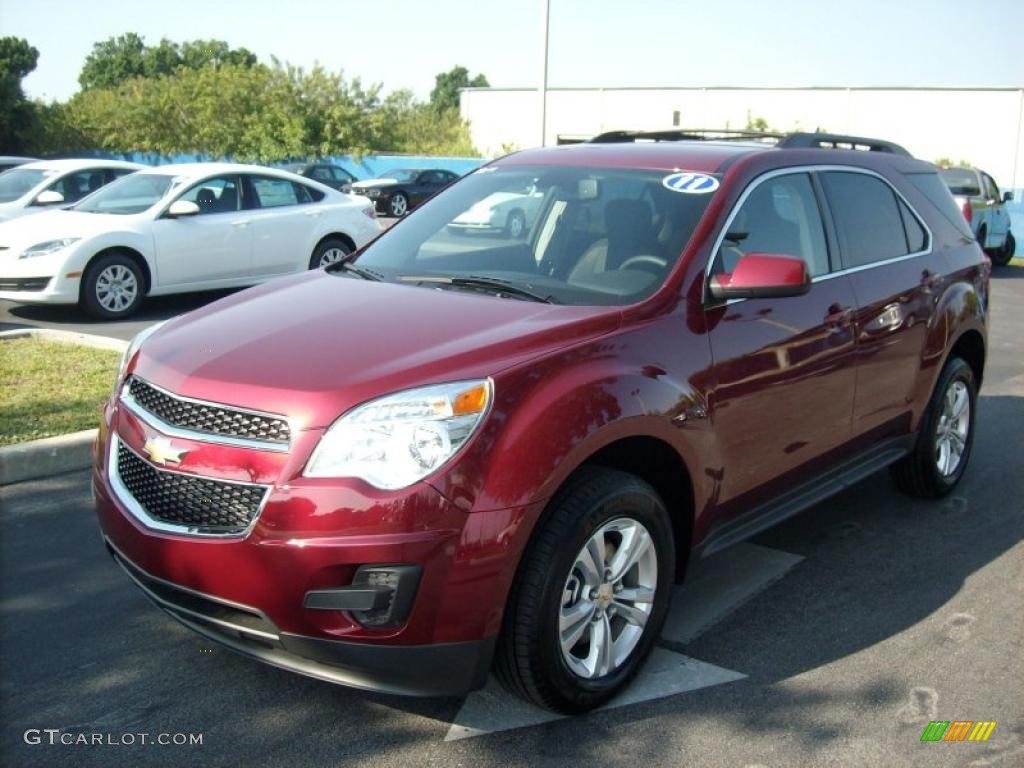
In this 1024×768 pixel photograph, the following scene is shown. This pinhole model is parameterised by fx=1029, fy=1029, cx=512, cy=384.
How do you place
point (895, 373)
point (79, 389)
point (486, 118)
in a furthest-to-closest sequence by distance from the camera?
point (486, 118) < point (79, 389) < point (895, 373)

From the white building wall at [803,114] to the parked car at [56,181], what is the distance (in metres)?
33.6

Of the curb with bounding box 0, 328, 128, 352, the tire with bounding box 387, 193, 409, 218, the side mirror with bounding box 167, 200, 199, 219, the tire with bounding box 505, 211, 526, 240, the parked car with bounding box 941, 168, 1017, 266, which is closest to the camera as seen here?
the tire with bounding box 505, 211, 526, 240

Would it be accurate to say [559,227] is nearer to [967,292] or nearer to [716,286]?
[716,286]

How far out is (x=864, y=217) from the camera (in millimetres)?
4926

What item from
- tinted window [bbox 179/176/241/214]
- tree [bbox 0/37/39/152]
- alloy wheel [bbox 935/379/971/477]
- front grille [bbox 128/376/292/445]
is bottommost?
alloy wheel [bbox 935/379/971/477]

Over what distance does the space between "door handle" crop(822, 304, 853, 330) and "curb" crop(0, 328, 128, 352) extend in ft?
A: 19.6

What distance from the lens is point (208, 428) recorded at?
3.05 metres

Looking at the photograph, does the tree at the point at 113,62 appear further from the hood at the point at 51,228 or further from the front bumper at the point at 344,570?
the front bumper at the point at 344,570

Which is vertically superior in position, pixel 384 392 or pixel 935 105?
pixel 935 105

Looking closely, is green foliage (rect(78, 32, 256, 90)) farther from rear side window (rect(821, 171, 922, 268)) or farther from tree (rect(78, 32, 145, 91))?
rear side window (rect(821, 171, 922, 268))

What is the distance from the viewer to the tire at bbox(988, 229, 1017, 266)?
22.3 meters

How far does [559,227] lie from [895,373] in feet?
6.20

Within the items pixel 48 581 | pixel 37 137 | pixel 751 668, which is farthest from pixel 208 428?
pixel 37 137

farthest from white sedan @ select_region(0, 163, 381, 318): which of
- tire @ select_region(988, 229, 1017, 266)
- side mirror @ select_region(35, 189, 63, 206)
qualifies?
tire @ select_region(988, 229, 1017, 266)
